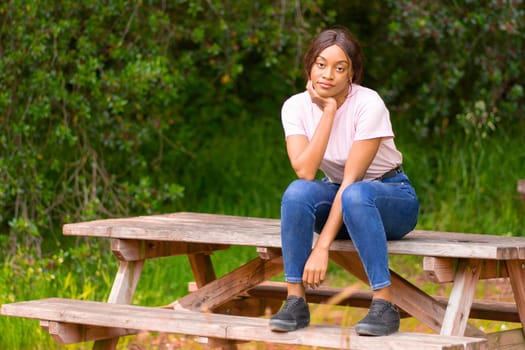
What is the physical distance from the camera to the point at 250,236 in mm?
4379

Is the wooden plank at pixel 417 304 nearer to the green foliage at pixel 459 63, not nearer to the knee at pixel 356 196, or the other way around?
the knee at pixel 356 196

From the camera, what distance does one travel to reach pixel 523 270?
446 cm

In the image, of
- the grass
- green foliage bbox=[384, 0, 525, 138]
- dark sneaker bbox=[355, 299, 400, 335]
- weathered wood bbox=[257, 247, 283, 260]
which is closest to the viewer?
dark sneaker bbox=[355, 299, 400, 335]

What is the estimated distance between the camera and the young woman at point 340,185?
13.1ft

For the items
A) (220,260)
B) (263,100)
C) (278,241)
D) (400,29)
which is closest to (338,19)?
(263,100)

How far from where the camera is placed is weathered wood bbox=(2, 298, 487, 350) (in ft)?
12.2

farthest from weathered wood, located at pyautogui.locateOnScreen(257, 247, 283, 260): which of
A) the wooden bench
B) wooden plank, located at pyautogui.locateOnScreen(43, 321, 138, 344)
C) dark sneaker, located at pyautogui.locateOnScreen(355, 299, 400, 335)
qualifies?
wooden plank, located at pyautogui.locateOnScreen(43, 321, 138, 344)

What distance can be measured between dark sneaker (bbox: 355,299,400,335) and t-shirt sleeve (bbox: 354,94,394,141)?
65 cm

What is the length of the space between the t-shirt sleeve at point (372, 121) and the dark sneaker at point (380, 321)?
0.65m

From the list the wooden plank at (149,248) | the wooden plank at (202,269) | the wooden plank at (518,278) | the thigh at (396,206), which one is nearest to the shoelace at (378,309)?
the thigh at (396,206)

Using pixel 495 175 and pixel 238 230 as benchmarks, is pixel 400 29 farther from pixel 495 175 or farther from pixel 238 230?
pixel 238 230

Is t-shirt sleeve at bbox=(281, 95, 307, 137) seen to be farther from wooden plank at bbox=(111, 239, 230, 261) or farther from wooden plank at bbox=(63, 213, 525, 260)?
wooden plank at bbox=(111, 239, 230, 261)

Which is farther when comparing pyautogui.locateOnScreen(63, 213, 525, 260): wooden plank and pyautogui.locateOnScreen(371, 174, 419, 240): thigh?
pyautogui.locateOnScreen(371, 174, 419, 240): thigh

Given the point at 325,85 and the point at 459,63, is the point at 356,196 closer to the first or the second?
the point at 325,85
